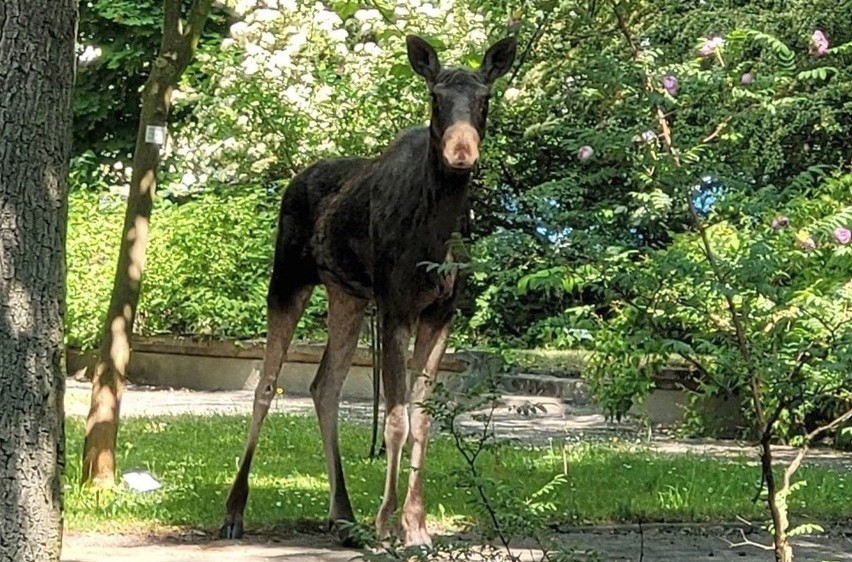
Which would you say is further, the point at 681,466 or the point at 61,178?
the point at 681,466

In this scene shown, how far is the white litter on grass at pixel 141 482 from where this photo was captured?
8.75 m

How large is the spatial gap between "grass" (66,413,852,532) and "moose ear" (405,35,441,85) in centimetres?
189

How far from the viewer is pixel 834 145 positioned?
15.7 meters

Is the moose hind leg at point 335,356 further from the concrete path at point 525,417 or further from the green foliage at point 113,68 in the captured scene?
the green foliage at point 113,68

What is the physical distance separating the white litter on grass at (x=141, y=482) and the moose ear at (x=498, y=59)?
330cm

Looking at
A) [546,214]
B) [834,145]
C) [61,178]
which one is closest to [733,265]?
[546,214]

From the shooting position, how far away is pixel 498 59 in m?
7.27

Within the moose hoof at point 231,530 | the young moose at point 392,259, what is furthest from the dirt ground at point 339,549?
the young moose at point 392,259

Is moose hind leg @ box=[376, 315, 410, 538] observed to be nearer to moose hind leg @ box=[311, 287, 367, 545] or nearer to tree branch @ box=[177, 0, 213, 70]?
moose hind leg @ box=[311, 287, 367, 545]

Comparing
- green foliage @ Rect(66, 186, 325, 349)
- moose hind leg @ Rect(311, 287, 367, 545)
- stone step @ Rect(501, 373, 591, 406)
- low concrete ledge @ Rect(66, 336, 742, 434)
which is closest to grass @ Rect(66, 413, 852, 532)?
moose hind leg @ Rect(311, 287, 367, 545)

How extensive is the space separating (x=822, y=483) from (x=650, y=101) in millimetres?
5709

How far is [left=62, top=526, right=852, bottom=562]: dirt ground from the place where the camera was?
277 inches

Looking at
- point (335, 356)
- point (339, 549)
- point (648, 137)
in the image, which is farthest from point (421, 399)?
point (648, 137)

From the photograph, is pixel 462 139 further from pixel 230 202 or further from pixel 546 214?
pixel 230 202
